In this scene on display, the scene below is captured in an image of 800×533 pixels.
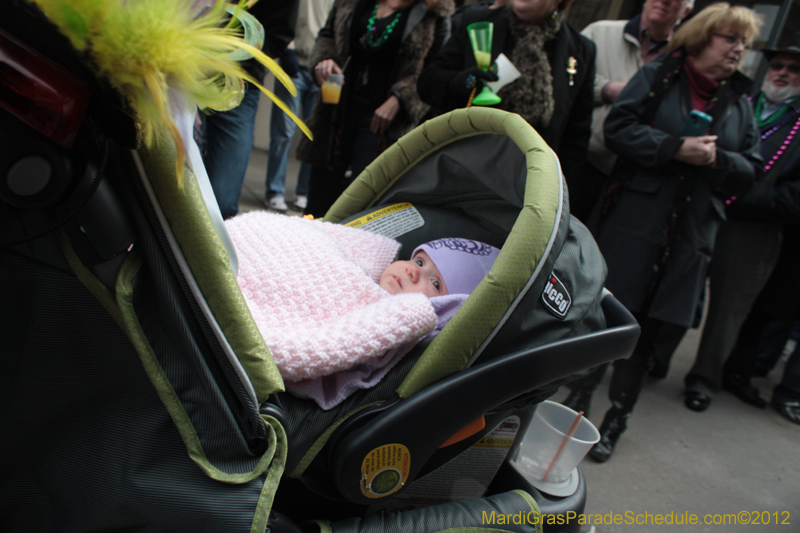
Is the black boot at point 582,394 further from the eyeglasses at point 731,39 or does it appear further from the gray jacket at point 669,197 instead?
the eyeglasses at point 731,39

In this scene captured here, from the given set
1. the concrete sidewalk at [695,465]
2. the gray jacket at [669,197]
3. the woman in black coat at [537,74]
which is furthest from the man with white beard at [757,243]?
the woman in black coat at [537,74]

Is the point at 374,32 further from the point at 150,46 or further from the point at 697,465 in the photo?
the point at 697,465

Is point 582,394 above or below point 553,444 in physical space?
below

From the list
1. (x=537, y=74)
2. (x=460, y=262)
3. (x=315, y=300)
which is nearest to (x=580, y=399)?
(x=460, y=262)

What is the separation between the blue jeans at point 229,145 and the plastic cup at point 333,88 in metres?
0.31

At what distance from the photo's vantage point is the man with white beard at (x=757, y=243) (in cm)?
215

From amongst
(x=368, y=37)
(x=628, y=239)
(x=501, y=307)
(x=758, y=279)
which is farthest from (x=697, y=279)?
(x=368, y=37)

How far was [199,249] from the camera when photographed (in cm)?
60

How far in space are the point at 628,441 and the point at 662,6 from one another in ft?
5.81

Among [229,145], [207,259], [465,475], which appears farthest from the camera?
[229,145]

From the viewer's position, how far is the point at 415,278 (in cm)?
115

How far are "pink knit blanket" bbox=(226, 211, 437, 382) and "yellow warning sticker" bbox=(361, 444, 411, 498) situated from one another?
15 cm

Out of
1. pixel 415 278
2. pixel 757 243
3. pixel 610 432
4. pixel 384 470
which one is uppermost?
pixel 415 278

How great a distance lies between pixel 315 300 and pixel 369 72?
151 cm
